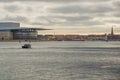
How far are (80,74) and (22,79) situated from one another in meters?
10.00

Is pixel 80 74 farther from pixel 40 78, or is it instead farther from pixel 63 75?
pixel 40 78

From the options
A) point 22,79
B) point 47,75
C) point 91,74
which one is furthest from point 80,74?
point 22,79

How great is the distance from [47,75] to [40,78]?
3.72 m

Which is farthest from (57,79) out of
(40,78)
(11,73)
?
(11,73)

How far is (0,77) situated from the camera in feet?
173

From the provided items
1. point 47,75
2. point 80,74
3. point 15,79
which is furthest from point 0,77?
point 80,74

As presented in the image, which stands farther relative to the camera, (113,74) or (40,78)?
(113,74)

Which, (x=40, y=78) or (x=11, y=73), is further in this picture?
(x=11, y=73)

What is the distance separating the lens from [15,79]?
167 ft

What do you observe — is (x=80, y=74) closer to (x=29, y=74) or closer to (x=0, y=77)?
(x=29, y=74)

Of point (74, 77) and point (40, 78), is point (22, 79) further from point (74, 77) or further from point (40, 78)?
point (74, 77)

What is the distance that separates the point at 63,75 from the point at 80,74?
301 centimetres

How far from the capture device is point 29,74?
185 feet

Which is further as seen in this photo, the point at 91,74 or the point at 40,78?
the point at 91,74
